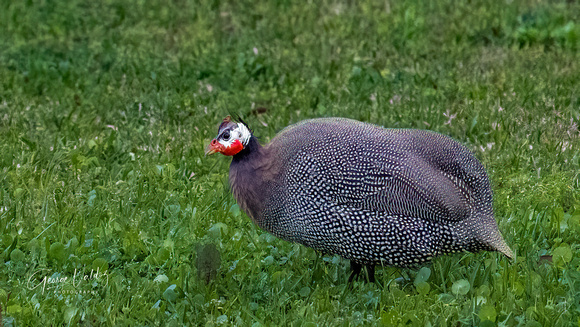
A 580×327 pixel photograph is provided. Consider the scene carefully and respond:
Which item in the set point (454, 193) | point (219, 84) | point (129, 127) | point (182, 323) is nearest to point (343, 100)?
point (219, 84)

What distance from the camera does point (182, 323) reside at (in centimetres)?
372

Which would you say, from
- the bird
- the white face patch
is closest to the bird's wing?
the bird

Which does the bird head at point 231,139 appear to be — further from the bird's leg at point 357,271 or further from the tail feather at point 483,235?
the tail feather at point 483,235

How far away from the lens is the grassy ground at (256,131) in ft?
12.8

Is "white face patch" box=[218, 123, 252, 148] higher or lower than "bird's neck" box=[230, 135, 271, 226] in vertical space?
higher

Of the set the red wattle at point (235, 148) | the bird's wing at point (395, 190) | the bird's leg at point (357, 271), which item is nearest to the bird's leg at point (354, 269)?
the bird's leg at point (357, 271)

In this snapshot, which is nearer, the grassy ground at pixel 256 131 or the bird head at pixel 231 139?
the grassy ground at pixel 256 131

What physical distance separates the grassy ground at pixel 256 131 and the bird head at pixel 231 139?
518 millimetres

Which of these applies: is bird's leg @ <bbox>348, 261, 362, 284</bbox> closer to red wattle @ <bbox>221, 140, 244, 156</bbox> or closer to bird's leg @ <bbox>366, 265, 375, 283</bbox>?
bird's leg @ <bbox>366, 265, 375, 283</bbox>

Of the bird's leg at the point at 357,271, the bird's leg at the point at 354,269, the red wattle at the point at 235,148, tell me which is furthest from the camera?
the bird's leg at the point at 354,269

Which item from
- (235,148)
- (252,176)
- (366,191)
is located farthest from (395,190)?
(235,148)

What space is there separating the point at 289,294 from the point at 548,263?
1.41 metres

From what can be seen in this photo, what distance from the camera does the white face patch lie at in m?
4.01

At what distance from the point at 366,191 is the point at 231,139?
2.37ft
